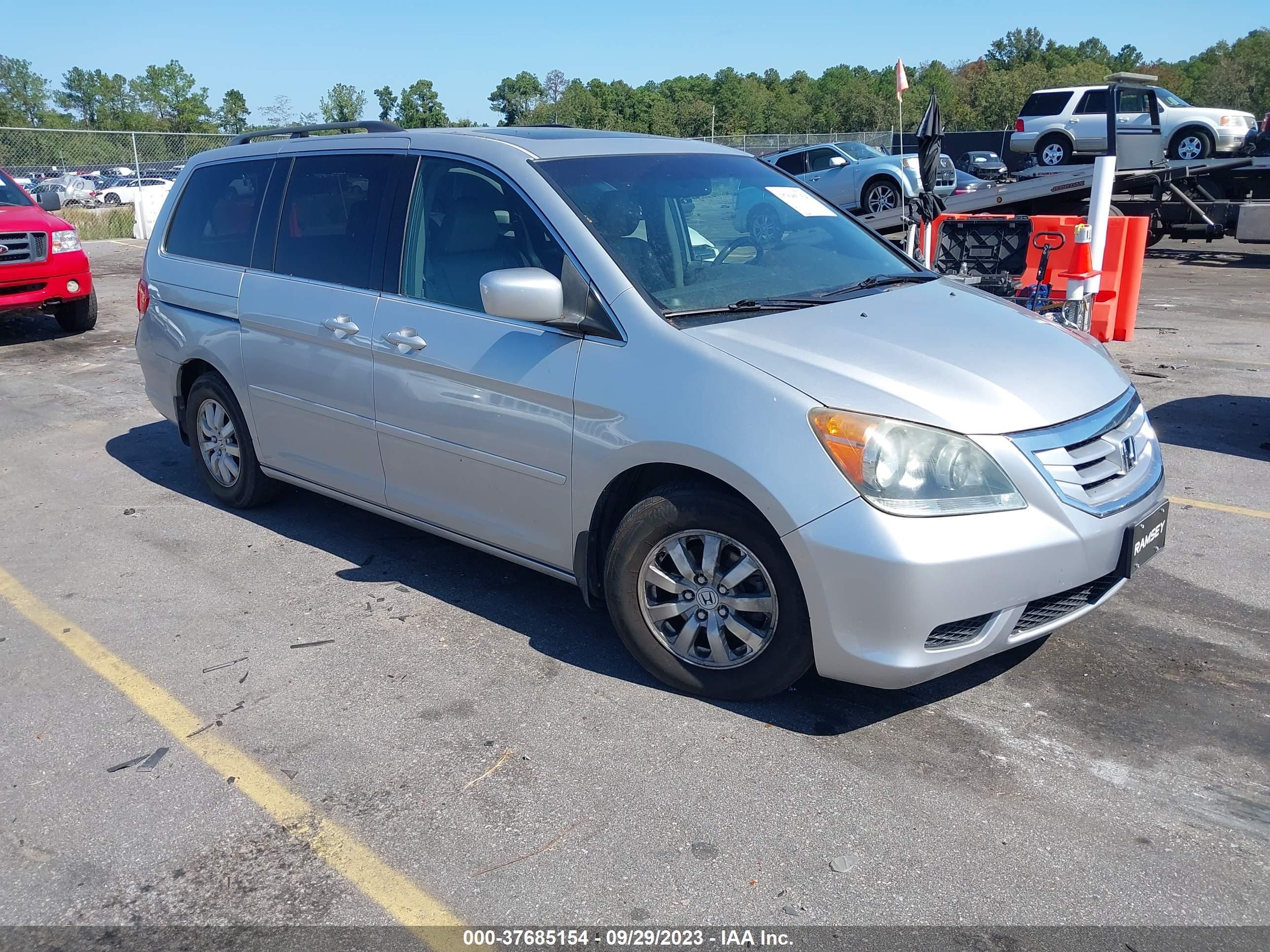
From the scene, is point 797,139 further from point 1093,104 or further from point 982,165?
point 1093,104

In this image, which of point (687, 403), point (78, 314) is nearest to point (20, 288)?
point (78, 314)

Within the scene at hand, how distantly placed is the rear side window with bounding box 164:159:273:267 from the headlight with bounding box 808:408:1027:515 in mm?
3432

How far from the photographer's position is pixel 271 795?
3.26m

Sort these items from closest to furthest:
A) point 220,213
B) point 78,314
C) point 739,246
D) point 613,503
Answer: point 613,503 → point 739,246 → point 220,213 → point 78,314

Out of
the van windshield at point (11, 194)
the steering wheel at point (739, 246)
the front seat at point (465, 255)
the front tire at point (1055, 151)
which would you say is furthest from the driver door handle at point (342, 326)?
the front tire at point (1055, 151)

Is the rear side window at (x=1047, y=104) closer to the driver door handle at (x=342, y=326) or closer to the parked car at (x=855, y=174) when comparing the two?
the parked car at (x=855, y=174)

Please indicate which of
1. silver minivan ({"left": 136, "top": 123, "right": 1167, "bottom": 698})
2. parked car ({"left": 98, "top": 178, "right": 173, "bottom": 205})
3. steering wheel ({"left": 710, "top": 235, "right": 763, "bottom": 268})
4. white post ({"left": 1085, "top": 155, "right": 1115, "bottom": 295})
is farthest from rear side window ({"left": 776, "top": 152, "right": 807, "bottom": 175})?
steering wheel ({"left": 710, "top": 235, "right": 763, "bottom": 268})

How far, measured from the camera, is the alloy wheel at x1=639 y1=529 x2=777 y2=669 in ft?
11.5

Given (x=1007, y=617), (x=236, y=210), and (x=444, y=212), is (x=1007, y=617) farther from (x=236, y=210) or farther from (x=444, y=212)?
(x=236, y=210)

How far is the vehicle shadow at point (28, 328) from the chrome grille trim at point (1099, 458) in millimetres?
10986

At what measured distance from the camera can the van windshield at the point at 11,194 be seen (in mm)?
11430

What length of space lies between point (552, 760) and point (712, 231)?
7.04 feet

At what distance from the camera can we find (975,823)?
3.03 metres

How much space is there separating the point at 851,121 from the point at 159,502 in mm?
72504
